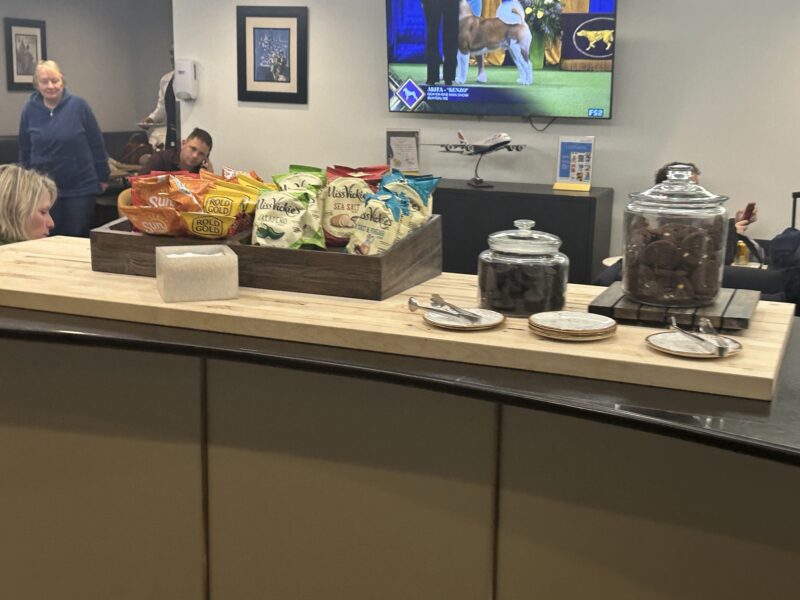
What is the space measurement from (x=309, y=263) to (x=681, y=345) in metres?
0.78

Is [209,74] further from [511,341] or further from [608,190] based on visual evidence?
[511,341]

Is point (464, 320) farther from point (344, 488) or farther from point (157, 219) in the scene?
point (157, 219)

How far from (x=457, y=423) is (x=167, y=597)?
0.76 m

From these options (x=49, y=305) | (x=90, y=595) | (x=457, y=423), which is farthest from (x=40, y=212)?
(x=457, y=423)

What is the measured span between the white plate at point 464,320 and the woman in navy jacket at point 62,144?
5.11 m

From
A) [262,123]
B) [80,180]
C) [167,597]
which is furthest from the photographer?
[262,123]

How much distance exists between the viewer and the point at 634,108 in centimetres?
619

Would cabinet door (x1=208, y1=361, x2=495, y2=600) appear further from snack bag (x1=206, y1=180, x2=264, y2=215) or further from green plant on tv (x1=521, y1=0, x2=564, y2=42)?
green plant on tv (x1=521, y1=0, x2=564, y2=42)

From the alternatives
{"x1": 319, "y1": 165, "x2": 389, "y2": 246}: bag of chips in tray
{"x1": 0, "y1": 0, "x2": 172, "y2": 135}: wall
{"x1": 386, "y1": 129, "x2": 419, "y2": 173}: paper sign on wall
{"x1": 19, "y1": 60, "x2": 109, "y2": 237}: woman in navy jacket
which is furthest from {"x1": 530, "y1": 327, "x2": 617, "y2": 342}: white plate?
{"x1": 0, "y1": 0, "x2": 172, "y2": 135}: wall

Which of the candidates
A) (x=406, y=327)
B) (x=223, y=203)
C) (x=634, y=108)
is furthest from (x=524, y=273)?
(x=634, y=108)

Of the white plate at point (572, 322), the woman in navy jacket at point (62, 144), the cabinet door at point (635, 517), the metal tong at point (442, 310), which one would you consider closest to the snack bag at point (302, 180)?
the metal tong at point (442, 310)

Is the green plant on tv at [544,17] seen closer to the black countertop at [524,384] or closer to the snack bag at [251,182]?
the snack bag at [251,182]

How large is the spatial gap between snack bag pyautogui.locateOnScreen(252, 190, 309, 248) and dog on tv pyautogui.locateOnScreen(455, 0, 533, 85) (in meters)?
4.41

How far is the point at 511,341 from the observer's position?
1.75 m
